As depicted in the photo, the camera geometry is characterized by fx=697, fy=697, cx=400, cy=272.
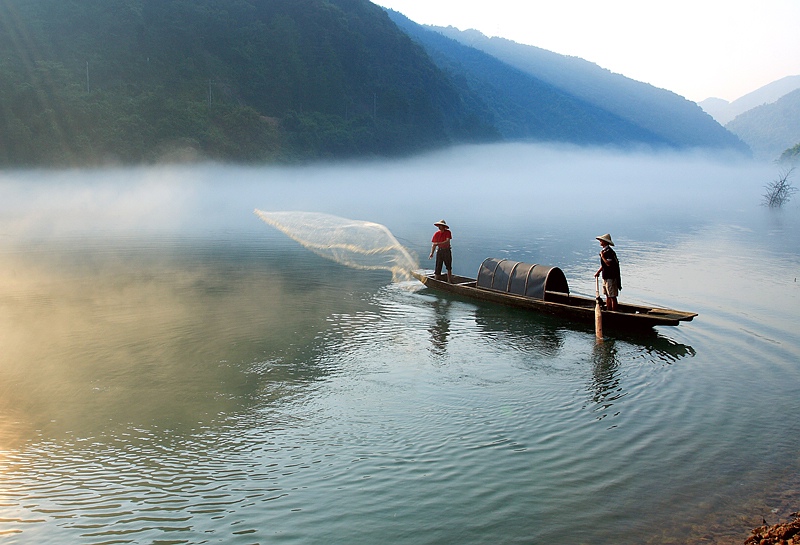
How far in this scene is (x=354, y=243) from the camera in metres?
38.1

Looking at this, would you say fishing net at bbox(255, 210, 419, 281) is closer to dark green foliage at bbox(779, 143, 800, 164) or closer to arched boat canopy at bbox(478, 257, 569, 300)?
arched boat canopy at bbox(478, 257, 569, 300)

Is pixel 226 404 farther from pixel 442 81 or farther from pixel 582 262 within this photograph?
pixel 442 81

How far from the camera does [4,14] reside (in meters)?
99.2

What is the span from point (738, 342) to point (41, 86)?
283 feet

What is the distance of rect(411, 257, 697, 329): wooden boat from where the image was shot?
20.1 metres

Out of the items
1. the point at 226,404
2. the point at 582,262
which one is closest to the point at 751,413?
the point at 226,404

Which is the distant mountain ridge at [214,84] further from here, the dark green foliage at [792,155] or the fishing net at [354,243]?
the dark green foliage at [792,155]

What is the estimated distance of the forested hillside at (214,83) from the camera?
276 feet

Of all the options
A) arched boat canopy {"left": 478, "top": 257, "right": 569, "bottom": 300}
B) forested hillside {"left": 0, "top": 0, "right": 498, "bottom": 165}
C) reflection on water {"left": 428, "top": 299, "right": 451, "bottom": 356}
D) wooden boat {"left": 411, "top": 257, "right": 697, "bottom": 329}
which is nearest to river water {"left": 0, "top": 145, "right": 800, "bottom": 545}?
reflection on water {"left": 428, "top": 299, "right": 451, "bottom": 356}

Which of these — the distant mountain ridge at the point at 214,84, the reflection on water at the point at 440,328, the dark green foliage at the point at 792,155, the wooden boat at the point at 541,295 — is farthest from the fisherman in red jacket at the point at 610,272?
the dark green foliage at the point at 792,155

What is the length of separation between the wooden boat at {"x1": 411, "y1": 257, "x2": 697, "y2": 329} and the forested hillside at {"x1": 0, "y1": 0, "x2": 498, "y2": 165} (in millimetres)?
69308

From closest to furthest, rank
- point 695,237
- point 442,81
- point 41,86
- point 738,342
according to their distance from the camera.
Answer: point 738,342 < point 695,237 < point 41,86 < point 442,81

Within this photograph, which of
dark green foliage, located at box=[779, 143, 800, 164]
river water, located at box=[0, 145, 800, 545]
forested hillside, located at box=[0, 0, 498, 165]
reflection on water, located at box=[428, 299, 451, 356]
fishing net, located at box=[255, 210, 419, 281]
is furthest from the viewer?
dark green foliage, located at box=[779, 143, 800, 164]

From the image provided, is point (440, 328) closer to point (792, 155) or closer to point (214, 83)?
point (214, 83)
